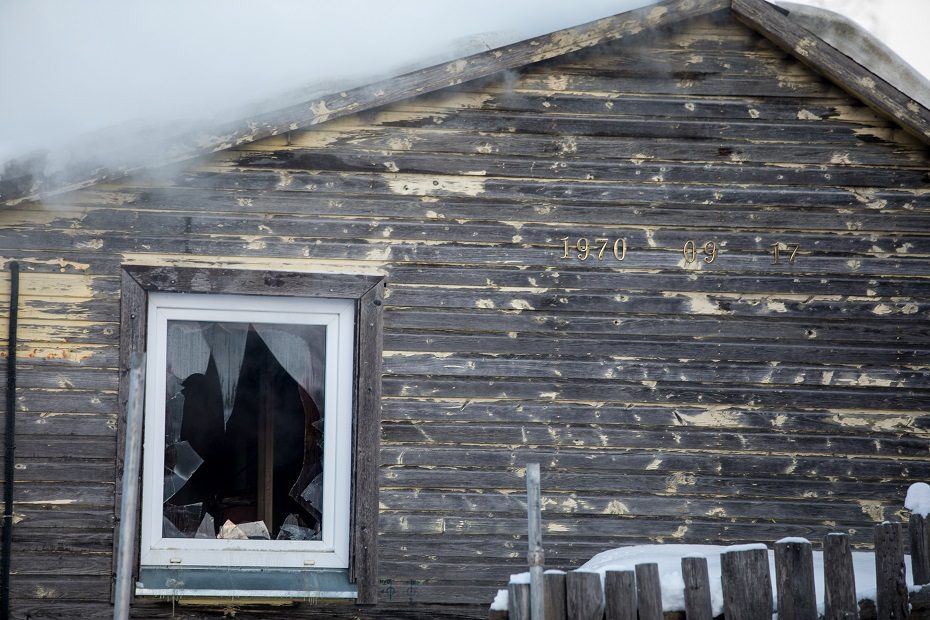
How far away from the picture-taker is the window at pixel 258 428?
581cm

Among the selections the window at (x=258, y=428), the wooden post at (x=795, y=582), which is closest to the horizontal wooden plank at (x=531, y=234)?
the window at (x=258, y=428)

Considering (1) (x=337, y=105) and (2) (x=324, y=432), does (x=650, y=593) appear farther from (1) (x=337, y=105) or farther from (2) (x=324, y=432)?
(1) (x=337, y=105)


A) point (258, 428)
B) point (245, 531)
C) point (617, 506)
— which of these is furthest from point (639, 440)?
point (245, 531)

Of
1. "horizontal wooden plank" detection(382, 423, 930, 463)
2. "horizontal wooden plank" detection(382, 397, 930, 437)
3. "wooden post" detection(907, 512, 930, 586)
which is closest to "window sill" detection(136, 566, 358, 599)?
"horizontal wooden plank" detection(382, 423, 930, 463)

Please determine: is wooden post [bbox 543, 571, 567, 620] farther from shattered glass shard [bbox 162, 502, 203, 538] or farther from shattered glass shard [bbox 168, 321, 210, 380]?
shattered glass shard [bbox 168, 321, 210, 380]

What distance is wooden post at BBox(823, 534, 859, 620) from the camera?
4.32 meters

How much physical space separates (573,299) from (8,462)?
3.35 meters

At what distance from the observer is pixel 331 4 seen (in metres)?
11.3

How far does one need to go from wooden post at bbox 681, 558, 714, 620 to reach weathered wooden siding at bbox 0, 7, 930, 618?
1761 millimetres

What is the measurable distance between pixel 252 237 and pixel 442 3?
5480 mm

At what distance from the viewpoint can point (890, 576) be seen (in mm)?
4383

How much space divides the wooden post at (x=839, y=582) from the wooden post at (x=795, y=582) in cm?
8

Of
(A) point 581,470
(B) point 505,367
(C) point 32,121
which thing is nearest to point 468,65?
(B) point 505,367

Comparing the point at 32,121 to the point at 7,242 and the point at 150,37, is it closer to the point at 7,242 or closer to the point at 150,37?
the point at 7,242
